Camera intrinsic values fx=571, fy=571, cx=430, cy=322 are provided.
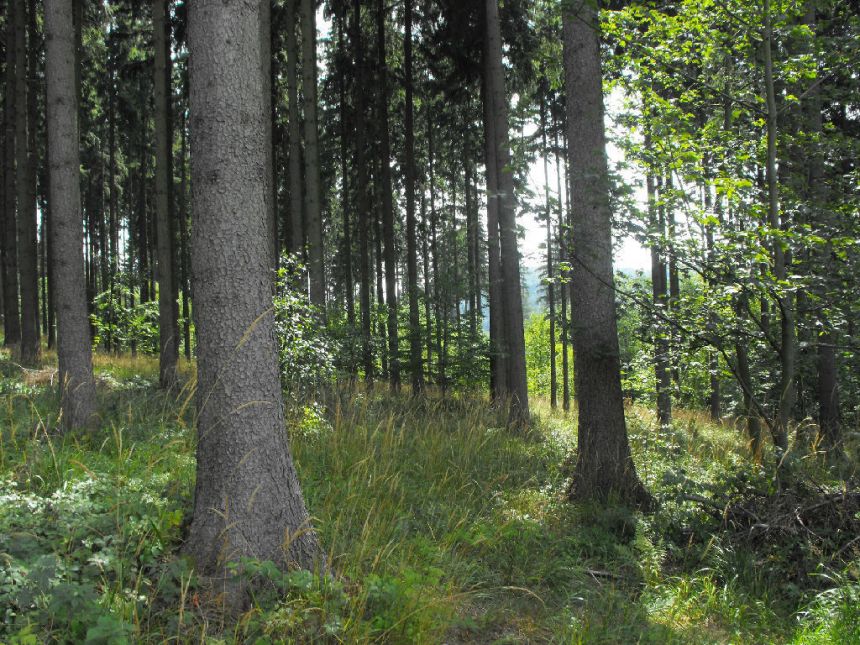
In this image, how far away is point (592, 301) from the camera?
5.98m

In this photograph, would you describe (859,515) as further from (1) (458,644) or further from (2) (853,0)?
(2) (853,0)

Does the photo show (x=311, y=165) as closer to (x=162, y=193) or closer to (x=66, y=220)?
(x=162, y=193)

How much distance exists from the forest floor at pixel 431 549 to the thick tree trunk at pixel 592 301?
46cm

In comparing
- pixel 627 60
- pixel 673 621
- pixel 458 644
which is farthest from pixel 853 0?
pixel 458 644

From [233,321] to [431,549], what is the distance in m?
1.96

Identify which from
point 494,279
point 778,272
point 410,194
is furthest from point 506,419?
point 410,194

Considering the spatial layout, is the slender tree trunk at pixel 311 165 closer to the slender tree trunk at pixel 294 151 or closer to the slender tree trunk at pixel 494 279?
the slender tree trunk at pixel 294 151

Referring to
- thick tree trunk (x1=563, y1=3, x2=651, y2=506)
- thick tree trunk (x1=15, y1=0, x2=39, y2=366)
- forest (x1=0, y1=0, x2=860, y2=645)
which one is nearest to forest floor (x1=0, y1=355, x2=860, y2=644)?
forest (x1=0, y1=0, x2=860, y2=645)

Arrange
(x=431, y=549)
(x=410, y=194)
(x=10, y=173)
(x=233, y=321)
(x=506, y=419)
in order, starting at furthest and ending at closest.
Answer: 1. (x=410, y=194)
2. (x=10, y=173)
3. (x=506, y=419)
4. (x=431, y=549)
5. (x=233, y=321)

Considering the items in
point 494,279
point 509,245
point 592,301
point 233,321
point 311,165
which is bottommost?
point 233,321

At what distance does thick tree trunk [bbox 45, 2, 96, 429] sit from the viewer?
5824 mm

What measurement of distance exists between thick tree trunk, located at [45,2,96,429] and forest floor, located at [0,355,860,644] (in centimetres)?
48

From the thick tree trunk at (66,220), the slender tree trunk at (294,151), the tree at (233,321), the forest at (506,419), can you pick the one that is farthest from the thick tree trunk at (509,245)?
the tree at (233,321)

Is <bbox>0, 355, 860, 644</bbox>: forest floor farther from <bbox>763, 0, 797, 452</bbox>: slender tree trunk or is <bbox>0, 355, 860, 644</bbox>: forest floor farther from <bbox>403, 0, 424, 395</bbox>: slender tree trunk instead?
<bbox>403, 0, 424, 395</bbox>: slender tree trunk
